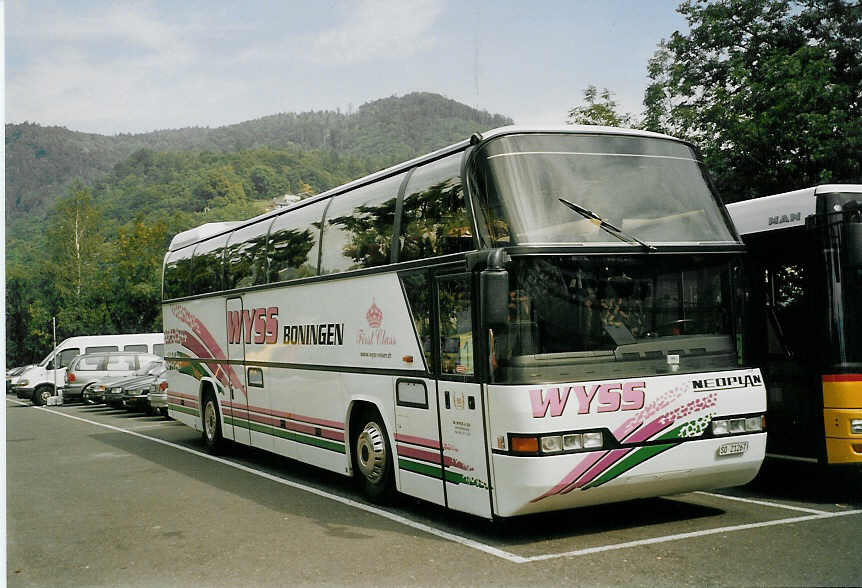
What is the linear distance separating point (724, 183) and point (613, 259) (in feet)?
49.7

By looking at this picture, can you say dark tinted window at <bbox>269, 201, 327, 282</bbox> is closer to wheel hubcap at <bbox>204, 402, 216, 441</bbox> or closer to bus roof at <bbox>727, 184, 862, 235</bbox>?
wheel hubcap at <bbox>204, 402, 216, 441</bbox>

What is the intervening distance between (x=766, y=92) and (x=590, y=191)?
48.0ft

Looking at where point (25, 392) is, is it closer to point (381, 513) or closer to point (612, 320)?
point (381, 513)

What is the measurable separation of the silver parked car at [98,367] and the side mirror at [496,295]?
26.3 metres

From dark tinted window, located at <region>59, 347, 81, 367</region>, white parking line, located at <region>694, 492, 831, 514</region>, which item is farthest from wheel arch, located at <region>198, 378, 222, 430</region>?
dark tinted window, located at <region>59, 347, 81, 367</region>

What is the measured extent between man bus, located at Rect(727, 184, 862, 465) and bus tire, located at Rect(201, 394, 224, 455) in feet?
28.2

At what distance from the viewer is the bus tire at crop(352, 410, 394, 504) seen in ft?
30.9

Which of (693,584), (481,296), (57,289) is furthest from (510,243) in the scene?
(57,289)

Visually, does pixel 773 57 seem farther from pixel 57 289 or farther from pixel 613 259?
pixel 57 289

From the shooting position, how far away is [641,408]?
7.43 metres

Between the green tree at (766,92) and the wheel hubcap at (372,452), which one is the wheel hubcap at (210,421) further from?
the green tree at (766,92)

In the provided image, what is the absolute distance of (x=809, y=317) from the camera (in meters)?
9.01

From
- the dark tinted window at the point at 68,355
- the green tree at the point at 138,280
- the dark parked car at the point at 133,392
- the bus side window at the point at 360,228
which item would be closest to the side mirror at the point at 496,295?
the bus side window at the point at 360,228

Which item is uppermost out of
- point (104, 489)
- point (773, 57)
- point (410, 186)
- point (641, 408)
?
point (773, 57)
